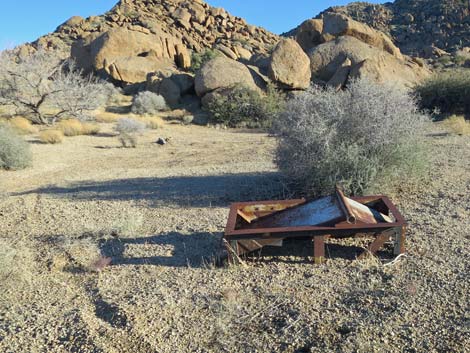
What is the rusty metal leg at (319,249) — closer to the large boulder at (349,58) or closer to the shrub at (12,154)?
the shrub at (12,154)

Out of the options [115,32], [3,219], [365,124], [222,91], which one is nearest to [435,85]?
[222,91]

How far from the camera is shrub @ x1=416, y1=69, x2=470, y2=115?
1847cm

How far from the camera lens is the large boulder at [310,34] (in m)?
27.8

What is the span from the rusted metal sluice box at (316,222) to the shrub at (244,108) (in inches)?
557

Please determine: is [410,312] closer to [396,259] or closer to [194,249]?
[396,259]

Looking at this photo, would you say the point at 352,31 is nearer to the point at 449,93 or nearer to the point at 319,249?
the point at 449,93

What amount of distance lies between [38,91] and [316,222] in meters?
16.7

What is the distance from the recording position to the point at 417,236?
5281 mm

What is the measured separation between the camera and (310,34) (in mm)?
28188

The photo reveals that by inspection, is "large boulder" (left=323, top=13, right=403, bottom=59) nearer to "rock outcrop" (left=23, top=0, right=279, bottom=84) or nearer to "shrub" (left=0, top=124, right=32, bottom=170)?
"rock outcrop" (left=23, top=0, right=279, bottom=84)

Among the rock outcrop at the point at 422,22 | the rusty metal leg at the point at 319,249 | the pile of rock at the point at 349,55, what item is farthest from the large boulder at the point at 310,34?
the rusty metal leg at the point at 319,249

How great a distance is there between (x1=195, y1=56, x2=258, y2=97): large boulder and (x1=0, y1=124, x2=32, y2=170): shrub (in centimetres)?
1160

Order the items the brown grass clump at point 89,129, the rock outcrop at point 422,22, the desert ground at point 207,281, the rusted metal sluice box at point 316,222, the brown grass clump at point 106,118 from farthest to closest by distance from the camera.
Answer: the rock outcrop at point 422,22
the brown grass clump at point 106,118
the brown grass clump at point 89,129
the rusted metal sluice box at point 316,222
the desert ground at point 207,281

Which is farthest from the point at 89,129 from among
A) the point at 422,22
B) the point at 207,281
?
the point at 422,22
